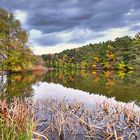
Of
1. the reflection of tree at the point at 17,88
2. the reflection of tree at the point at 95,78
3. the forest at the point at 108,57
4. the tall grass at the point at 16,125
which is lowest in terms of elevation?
the reflection of tree at the point at 95,78

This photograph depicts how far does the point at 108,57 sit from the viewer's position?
97312mm

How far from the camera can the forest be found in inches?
3335

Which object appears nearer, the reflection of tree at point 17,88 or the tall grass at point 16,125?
the tall grass at point 16,125

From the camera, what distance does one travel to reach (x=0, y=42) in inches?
1925

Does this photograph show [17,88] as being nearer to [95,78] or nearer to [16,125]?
[16,125]

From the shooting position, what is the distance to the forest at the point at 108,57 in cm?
8470

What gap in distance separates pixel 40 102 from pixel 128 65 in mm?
69815

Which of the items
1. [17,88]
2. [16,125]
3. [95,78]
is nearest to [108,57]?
[95,78]

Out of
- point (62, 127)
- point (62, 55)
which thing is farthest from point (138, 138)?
point (62, 55)

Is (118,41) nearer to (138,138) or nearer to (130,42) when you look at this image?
(130,42)

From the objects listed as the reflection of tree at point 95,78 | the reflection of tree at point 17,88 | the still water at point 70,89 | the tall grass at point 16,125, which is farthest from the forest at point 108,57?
the tall grass at point 16,125

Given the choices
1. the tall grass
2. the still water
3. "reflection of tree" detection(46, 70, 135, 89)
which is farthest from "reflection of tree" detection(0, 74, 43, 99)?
"reflection of tree" detection(46, 70, 135, 89)

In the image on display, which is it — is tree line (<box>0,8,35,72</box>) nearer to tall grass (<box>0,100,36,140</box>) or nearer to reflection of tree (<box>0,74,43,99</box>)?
reflection of tree (<box>0,74,43,99</box>)

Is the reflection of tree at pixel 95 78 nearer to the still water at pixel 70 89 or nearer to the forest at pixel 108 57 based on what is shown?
the still water at pixel 70 89
